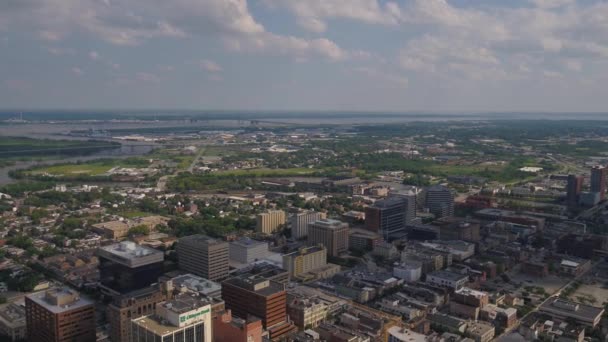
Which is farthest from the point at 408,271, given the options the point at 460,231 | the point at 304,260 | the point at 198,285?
the point at 198,285

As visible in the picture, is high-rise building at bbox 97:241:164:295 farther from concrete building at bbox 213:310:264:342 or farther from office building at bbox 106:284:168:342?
concrete building at bbox 213:310:264:342

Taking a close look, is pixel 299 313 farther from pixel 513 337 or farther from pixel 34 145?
pixel 34 145

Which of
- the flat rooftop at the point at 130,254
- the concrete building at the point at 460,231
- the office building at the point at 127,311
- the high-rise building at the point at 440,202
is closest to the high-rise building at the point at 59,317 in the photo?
the office building at the point at 127,311

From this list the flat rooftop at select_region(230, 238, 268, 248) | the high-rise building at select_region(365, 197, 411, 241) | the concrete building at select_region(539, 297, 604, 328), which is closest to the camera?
the concrete building at select_region(539, 297, 604, 328)

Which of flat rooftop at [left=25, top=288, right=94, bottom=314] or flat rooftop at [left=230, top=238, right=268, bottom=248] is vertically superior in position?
flat rooftop at [left=25, top=288, right=94, bottom=314]

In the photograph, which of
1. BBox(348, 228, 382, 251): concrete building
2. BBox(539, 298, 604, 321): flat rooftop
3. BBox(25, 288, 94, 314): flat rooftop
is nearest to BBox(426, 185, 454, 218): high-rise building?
BBox(348, 228, 382, 251): concrete building

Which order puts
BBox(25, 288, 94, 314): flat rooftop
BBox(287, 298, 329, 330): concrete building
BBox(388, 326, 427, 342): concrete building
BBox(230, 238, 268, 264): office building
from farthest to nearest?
BBox(230, 238, 268, 264): office building < BBox(287, 298, 329, 330): concrete building < BBox(388, 326, 427, 342): concrete building < BBox(25, 288, 94, 314): flat rooftop

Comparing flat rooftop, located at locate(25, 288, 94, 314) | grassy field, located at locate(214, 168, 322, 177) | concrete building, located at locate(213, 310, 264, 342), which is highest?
flat rooftop, located at locate(25, 288, 94, 314)

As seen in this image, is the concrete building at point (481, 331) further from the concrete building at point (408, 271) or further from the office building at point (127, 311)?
the office building at point (127, 311)
